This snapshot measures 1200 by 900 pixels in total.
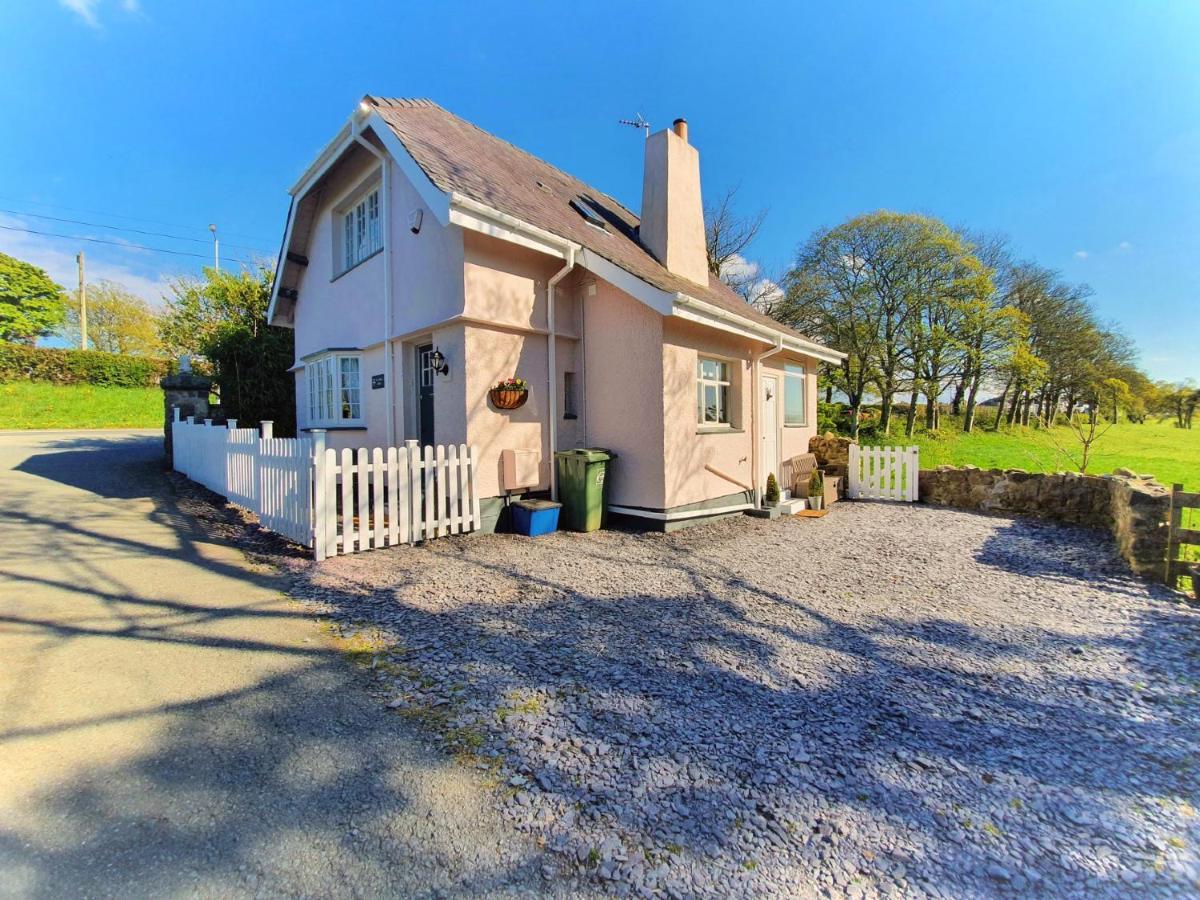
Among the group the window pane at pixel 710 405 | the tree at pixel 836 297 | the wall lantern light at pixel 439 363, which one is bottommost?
the window pane at pixel 710 405

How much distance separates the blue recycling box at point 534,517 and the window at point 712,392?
283 centimetres

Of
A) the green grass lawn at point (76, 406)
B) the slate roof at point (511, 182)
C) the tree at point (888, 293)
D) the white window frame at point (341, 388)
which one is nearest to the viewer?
the slate roof at point (511, 182)

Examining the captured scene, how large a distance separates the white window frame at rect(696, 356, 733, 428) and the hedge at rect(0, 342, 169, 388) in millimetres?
34119

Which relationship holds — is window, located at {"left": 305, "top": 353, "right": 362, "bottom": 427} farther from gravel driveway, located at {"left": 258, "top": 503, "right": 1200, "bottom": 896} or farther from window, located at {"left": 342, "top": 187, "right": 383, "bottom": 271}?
gravel driveway, located at {"left": 258, "top": 503, "right": 1200, "bottom": 896}

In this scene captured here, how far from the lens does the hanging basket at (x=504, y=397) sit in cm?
752

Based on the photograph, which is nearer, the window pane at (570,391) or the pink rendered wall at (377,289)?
the pink rendered wall at (377,289)

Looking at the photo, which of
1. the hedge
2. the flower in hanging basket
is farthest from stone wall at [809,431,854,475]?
the hedge

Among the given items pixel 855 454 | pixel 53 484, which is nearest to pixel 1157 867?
pixel 855 454

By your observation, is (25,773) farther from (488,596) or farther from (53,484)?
(53,484)

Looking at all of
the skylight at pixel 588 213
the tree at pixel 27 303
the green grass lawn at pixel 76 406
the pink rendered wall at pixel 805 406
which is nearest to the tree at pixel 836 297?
the pink rendered wall at pixel 805 406

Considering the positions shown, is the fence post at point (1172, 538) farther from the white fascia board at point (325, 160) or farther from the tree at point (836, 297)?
the tree at point (836, 297)

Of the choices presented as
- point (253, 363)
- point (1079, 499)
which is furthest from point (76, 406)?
point (1079, 499)

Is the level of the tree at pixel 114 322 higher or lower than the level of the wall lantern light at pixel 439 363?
higher

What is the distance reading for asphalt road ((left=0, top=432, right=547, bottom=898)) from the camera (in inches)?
72.1
